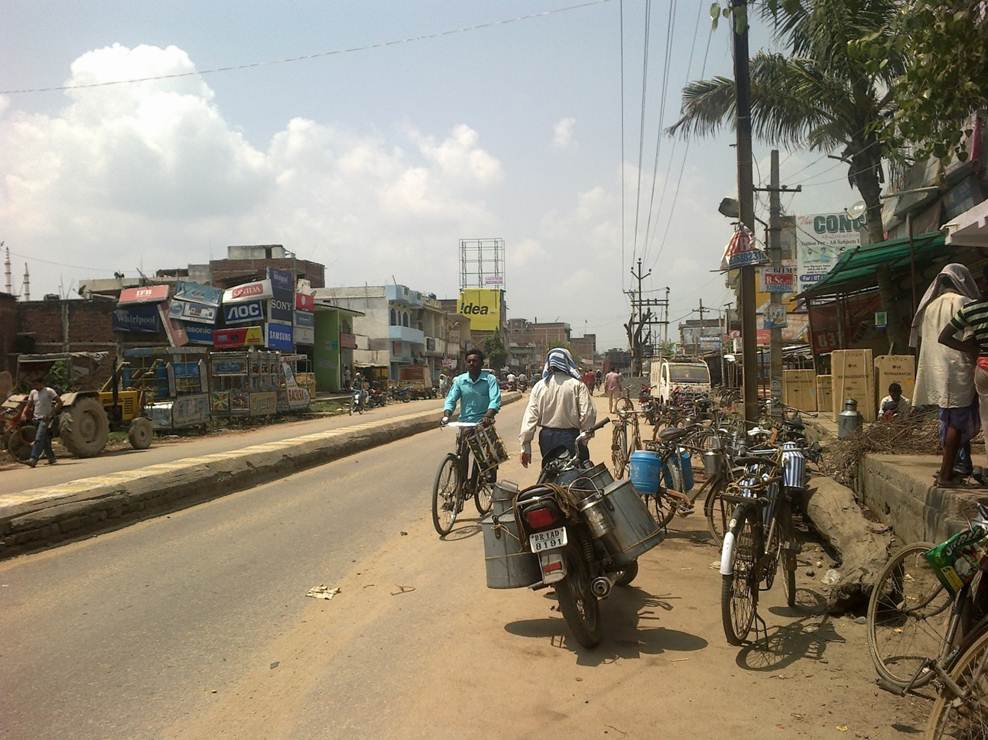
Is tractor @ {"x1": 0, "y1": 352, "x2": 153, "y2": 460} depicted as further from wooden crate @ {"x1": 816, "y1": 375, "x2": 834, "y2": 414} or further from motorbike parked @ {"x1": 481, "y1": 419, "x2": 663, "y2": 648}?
wooden crate @ {"x1": 816, "y1": 375, "x2": 834, "y2": 414}

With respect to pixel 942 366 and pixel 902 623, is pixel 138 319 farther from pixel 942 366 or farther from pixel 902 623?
pixel 902 623

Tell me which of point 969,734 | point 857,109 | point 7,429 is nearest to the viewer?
point 969,734

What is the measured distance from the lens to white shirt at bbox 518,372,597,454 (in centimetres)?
643

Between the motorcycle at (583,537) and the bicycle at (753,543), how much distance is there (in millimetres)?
547

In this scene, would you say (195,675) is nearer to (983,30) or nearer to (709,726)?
(709,726)

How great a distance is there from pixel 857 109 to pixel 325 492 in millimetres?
13256

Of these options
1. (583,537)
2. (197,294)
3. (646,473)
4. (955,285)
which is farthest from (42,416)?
(197,294)

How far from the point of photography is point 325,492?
10539 millimetres

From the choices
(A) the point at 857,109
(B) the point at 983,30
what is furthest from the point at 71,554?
(A) the point at 857,109

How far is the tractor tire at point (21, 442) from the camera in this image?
54.9 feet

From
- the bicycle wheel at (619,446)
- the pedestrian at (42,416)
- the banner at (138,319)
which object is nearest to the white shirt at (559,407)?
the bicycle wheel at (619,446)

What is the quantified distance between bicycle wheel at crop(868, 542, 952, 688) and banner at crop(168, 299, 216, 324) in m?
34.6

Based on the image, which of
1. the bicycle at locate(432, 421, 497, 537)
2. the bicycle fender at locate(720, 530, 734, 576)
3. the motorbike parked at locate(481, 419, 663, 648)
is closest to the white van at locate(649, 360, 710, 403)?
the bicycle at locate(432, 421, 497, 537)

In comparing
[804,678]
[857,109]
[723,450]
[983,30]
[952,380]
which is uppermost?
[857,109]
